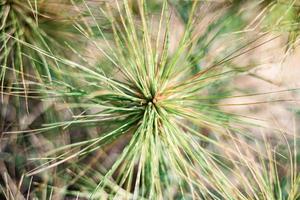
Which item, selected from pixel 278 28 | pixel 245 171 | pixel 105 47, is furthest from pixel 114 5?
pixel 245 171

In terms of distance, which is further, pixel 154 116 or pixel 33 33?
pixel 33 33

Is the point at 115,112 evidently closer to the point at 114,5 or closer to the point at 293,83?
the point at 114,5

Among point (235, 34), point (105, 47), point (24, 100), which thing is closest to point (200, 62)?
point (235, 34)

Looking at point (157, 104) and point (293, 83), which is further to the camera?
point (293, 83)

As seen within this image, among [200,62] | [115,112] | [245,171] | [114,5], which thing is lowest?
[245,171]

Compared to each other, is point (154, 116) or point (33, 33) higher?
point (33, 33)

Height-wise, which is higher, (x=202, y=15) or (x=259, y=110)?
(x=202, y=15)
